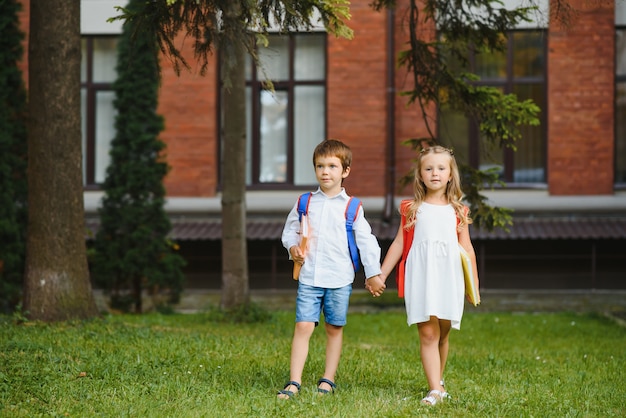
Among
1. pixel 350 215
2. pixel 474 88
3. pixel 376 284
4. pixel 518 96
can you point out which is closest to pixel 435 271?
pixel 376 284

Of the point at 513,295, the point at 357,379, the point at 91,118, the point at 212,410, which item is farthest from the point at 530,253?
the point at 212,410

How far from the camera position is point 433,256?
19.7 feet

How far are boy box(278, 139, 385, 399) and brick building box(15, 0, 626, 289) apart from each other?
9.62m

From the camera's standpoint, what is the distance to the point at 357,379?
22.4 feet

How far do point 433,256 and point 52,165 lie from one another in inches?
192

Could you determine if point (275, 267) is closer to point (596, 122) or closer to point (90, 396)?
point (596, 122)

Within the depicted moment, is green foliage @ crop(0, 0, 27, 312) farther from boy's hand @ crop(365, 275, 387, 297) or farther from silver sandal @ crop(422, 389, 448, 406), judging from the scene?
silver sandal @ crop(422, 389, 448, 406)

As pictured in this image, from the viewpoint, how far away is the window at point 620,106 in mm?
16500

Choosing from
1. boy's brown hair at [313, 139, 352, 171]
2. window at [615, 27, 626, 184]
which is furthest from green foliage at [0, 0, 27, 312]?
window at [615, 27, 626, 184]

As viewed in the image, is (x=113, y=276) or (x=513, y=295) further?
(x=513, y=295)

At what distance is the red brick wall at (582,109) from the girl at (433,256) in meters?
10.9

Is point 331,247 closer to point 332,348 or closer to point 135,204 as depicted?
point 332,348

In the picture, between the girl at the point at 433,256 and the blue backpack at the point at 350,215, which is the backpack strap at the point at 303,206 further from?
the girl at the point at 433,256

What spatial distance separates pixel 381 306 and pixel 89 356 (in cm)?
864
